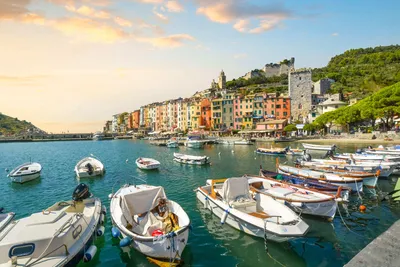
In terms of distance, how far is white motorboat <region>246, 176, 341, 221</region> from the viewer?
15.3 meters

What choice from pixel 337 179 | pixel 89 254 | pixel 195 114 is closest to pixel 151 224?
pixel 89 254

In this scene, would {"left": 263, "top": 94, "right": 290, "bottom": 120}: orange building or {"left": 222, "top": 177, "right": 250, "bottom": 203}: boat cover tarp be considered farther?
{"left": 263, "top": 94, "right": 290, "bottom": 120}: orange building

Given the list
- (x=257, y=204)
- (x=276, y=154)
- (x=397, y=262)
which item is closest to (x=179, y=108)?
(x=276, y=154)

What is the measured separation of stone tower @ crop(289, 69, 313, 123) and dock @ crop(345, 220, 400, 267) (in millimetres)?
98356

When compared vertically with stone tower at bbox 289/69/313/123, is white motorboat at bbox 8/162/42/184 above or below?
below

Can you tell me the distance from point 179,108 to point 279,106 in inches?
1904

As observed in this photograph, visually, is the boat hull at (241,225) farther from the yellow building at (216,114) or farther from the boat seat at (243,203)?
the yellow building at (216,114)

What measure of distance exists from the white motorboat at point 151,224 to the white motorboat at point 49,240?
4.84 feet

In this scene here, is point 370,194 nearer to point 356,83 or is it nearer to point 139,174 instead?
point 139,174

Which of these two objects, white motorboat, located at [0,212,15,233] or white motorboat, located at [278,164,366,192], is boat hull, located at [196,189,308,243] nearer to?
white motorboat, located at [278,164,366,192]

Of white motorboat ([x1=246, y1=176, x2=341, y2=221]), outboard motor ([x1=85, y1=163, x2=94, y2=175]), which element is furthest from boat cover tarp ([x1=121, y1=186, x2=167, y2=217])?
outboard motor ([x1=85, y1=163, x2=94, y2=175])

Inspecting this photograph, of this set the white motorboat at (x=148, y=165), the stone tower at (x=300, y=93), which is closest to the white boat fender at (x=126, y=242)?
the white motorboat at (x=148, y=165)

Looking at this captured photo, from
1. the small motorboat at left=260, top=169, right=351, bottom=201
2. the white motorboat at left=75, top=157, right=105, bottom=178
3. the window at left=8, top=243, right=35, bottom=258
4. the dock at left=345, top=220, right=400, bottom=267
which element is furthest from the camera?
the white motorboat at left=75, top=157, right=105, bottom=178

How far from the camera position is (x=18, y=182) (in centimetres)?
2956
